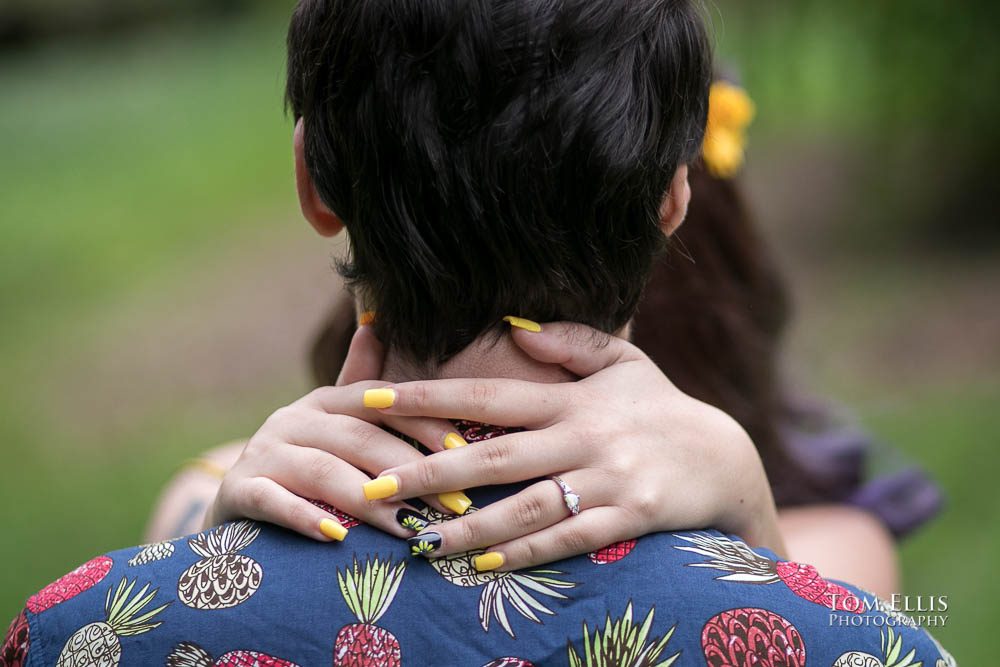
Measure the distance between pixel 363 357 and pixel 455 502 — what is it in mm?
275

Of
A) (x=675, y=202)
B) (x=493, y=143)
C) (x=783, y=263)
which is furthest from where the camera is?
(x=783, y=263)

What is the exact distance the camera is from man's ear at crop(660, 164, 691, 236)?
1.46 meters

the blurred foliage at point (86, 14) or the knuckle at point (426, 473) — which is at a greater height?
the blurred foliage at point (86, 14)

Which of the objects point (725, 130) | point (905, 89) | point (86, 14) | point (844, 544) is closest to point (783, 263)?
point (905, 89)

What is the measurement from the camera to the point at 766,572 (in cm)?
136

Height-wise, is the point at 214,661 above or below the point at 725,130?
below

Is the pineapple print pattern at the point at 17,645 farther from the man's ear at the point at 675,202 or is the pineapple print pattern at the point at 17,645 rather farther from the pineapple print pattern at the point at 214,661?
the man's ear at the point at 675,202

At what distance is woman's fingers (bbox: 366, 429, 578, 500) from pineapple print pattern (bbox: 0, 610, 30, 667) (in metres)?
0.54

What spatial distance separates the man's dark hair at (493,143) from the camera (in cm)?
126

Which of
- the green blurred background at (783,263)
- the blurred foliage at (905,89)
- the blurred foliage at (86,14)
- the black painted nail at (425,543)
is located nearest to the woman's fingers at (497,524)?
the black painted nail at (425,543)

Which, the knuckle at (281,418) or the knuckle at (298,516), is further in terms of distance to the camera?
the knuckle at (281,418)

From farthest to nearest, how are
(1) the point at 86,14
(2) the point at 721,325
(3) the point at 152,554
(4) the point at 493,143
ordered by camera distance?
1. (1) the point at 86,14
2. (2) the point at 721,325
3. (3) the point at 152,554
4. (4) the point at 493,143

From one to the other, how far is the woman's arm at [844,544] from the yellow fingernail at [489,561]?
1478mm

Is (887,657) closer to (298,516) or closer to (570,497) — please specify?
(570,497)
